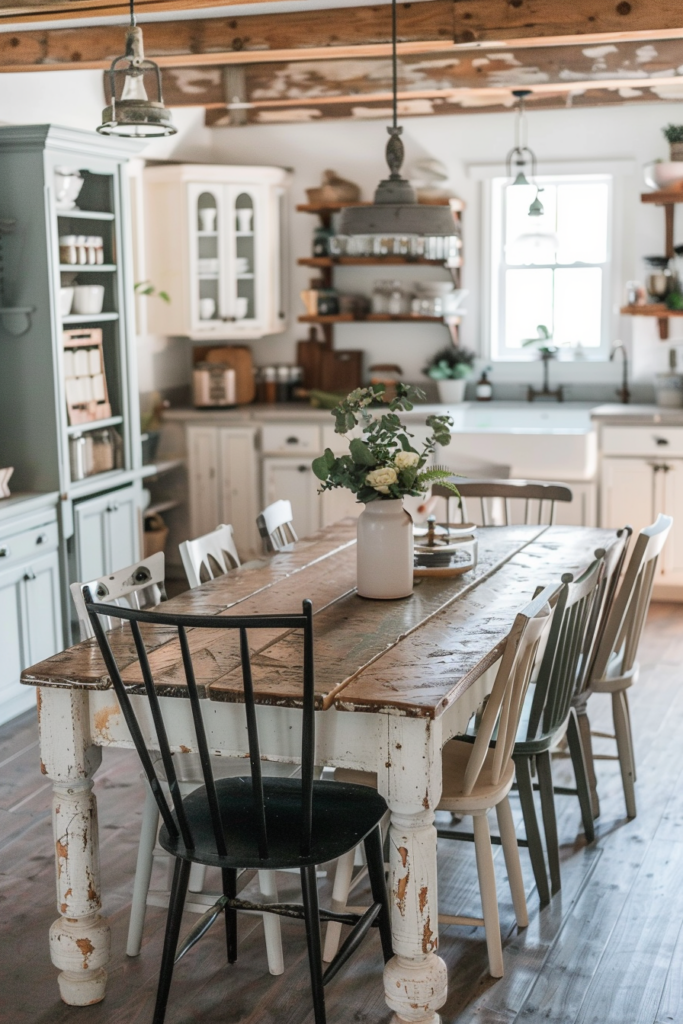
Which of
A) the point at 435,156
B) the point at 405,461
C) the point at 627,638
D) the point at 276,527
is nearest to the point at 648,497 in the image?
the point at 435,156

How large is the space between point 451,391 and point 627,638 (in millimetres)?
3413

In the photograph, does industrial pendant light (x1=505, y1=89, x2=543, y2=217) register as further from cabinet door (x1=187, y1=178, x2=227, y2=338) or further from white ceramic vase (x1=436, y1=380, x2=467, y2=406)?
cabinet door (x1=187, y1=178, x2=227, y2=338)

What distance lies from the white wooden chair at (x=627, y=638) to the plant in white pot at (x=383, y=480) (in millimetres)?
665

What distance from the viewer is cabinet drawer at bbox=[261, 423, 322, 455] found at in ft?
21.5

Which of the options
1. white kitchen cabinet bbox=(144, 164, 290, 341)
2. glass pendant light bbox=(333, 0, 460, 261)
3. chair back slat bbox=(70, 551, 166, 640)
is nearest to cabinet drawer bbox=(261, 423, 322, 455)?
white kitchen cabinet bbox=(144, 164, 290, 341)

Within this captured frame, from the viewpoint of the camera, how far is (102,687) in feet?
8.14

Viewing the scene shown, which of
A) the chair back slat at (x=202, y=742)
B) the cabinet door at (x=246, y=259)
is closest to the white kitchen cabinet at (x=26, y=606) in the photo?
the chair back slat at (x=202, y=742)

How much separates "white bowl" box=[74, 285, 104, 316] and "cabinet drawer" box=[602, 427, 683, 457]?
2662mm

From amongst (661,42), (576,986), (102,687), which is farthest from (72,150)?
(576,986)

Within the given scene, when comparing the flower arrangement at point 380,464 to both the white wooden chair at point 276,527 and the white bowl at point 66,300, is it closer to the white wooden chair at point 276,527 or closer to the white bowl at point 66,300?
the white wooden chair at point 276,527

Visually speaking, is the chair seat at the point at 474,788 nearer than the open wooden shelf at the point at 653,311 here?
Yes

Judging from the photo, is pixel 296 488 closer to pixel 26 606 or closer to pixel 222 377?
pixel 222 377

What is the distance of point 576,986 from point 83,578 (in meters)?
3.03

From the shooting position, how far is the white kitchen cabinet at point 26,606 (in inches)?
175
